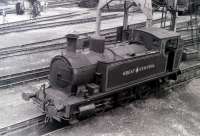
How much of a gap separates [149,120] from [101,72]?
2.68 meters


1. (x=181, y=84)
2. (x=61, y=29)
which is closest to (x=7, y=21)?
(x=61, y=29)

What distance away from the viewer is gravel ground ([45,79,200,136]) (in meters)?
10.7

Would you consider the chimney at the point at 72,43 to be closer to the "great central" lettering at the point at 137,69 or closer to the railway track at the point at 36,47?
the "great central" lettering at the point at 137,69

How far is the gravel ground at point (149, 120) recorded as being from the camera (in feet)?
35.1

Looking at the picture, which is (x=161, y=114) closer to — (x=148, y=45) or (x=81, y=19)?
(x=148, y=45)

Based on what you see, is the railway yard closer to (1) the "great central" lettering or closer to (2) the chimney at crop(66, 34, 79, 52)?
(1) the "great central" lettering

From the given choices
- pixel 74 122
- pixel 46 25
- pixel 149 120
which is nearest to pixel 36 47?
pixel 46 25

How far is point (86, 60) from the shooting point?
35.6 feet

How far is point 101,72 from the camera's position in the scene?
11031mm

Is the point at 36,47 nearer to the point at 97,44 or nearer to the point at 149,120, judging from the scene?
the point at 97,44

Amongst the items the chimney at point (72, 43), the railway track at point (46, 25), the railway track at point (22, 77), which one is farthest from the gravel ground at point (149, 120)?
the railway track at point (46, 25)

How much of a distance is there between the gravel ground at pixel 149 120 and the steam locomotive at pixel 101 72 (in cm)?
48

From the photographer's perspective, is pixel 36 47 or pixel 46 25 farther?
pixel 46 25

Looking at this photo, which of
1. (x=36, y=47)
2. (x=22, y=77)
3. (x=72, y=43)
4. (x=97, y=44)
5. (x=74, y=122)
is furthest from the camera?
(x=36, y=47)
